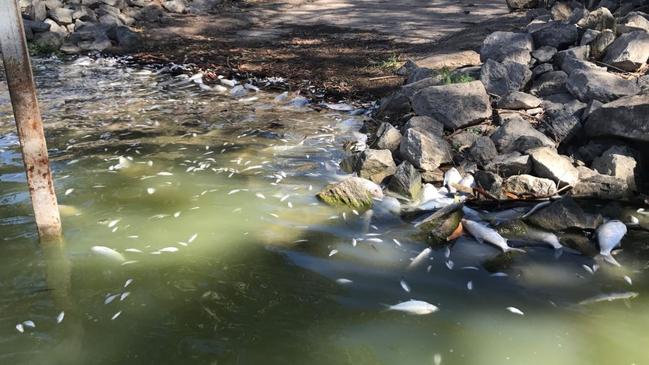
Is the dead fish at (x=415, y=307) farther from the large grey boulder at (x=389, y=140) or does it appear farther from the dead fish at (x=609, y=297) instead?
the large grey boulder at (x=389, y=140)

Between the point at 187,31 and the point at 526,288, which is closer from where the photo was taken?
the point at 526,288

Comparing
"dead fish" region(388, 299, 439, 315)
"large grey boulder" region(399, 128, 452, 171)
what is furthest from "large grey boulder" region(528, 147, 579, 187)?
"dead fish" region(388, 299, 439, 315)

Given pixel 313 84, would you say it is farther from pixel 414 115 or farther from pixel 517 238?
pixel 517 238

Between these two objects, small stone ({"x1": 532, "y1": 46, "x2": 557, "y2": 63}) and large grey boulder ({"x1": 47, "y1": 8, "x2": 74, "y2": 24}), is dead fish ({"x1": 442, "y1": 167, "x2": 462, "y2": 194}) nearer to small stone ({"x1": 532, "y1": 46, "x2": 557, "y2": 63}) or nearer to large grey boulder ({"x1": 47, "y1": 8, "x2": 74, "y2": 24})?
small stone ({"x1": 532, "y1": 46, "x2": 557, "y2": 63})

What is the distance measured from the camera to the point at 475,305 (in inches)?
135

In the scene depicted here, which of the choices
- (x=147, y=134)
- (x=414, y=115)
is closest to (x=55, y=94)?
(x=147, y=134)

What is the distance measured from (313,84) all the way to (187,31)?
21.5ft

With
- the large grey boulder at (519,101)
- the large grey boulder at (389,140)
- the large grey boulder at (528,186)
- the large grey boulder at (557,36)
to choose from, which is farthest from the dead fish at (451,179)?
the large grey boulder at (557,36)

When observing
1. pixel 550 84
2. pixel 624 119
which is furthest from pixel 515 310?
pixel 550 84

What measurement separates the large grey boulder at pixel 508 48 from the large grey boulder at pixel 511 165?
6.89ft

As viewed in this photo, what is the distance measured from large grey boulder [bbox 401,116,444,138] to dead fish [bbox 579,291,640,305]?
2579 millimetres

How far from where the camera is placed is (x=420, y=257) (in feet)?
13.0

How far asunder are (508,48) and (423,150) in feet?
7.92

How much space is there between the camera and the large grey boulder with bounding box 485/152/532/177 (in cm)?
506
